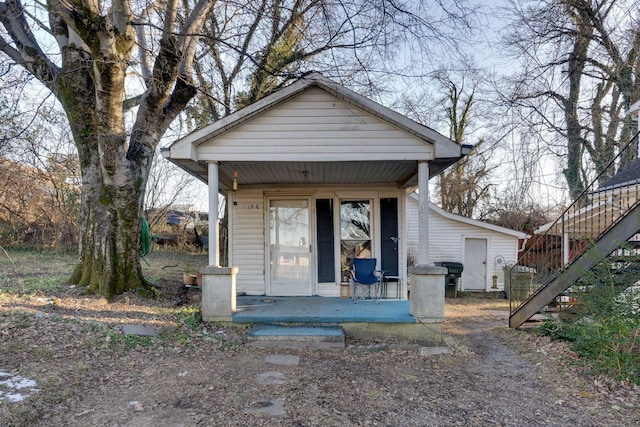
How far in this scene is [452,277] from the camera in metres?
12.7

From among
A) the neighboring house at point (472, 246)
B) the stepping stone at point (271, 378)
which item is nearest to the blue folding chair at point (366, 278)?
the stepping stone at point (271, 378)

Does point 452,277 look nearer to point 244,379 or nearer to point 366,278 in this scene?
point 366,278

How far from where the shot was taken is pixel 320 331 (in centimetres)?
527

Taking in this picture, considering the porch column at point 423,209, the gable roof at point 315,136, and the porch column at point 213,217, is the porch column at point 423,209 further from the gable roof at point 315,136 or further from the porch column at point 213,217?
the porch column at point 213,217

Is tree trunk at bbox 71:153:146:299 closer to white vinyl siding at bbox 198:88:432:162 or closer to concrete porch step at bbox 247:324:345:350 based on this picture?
white vinyl siding at bbox 198:88:432:162

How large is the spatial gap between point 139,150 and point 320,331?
14.5 ft

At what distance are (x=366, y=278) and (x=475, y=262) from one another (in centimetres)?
852

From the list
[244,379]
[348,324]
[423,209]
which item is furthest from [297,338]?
[423,209]

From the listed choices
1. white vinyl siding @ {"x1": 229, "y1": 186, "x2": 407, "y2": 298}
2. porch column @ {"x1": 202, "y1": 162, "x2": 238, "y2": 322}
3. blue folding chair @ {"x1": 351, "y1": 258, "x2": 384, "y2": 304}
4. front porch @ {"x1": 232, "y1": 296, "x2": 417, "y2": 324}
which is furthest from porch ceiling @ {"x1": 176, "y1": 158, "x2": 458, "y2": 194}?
front porch @ {"x1": 232, "y1": 296, "x2": 417, "y2": 324}

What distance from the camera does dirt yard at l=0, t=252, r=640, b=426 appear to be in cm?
308

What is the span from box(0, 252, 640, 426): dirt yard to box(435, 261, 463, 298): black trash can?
22.8 ft

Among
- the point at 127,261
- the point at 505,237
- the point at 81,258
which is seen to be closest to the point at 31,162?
the point at 81,258

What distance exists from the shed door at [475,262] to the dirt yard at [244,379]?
825 centimetres

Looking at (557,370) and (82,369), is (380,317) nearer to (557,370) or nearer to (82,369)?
(557,370)
